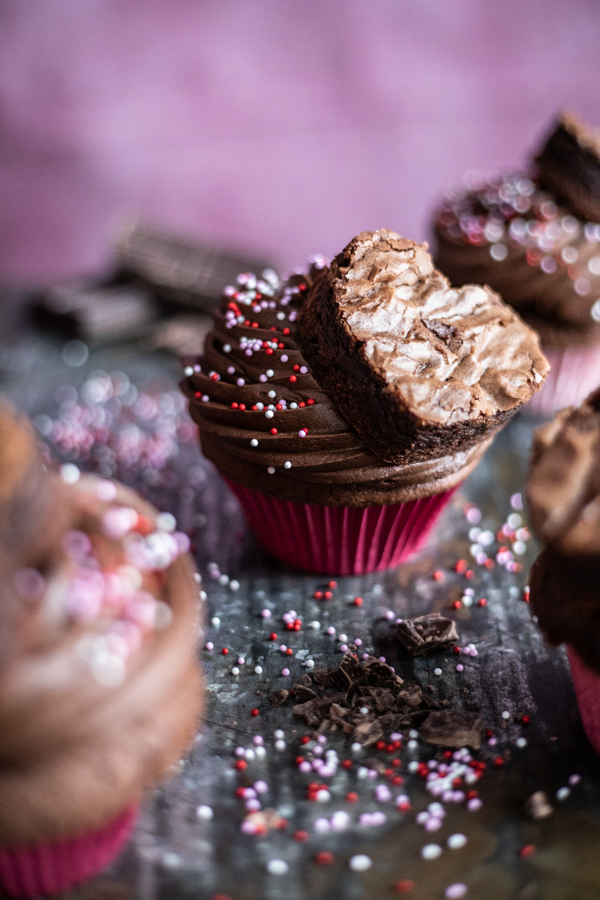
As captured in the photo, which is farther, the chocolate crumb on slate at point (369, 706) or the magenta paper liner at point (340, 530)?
the magenta paper liner at point (340, 530)

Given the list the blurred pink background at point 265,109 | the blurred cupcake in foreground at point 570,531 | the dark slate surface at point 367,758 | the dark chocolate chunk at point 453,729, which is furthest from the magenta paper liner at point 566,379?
the blurred pink background at point 265,109

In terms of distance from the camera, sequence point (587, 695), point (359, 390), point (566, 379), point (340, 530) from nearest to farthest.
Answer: point (587, 695)
point (359, 390)
point (340, 530)
point (566, 379)

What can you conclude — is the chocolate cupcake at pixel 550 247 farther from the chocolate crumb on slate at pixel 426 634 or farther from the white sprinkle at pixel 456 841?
the white sprinkle at pixel 456 841

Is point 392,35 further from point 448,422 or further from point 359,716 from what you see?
point 359,716

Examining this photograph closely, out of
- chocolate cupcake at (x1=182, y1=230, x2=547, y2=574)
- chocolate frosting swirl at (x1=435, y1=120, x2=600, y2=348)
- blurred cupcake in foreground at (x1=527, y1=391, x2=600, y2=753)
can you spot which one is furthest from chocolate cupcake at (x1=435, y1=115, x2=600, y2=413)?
blurred cupcake in foreground at (x1=527, y1=391, x2=600, y2=753)

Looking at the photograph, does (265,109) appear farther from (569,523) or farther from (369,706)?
(569,523)

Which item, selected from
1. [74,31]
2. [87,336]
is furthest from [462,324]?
[74,31]

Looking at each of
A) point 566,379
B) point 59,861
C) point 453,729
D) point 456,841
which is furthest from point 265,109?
point 59,861
